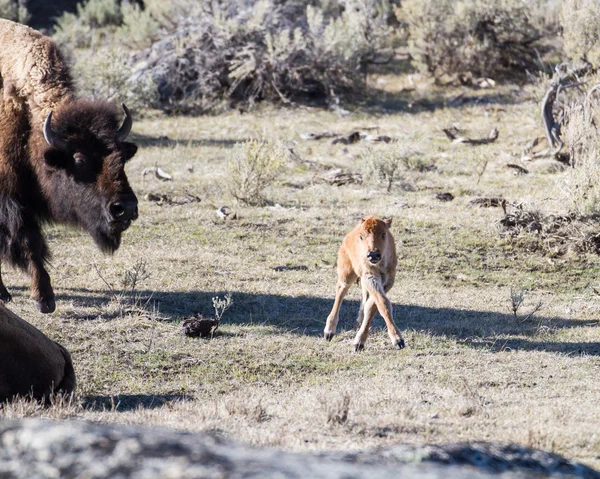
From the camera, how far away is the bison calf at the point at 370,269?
7559mm

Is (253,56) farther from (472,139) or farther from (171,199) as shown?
(171,199)

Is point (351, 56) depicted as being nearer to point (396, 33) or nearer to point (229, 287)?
point (396, 33)

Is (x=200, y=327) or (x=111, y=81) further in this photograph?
(x=111, y=81)

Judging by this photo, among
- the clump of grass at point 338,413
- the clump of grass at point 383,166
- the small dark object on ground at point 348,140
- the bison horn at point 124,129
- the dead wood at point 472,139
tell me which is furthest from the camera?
the small dark object on ground at point 348,140

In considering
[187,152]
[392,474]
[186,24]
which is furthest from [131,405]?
[186,24]

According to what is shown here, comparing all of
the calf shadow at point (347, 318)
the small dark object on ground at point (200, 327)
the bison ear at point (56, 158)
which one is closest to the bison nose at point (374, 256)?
the calf shadow at point (347, 318)

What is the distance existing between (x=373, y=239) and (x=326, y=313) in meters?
2.03

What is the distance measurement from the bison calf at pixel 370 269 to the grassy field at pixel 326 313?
0.99 ft

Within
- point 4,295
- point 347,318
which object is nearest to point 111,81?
point 4,295

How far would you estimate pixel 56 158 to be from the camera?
8.75 meters

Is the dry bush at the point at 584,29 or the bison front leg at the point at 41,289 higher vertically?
the dry bush at the point at 584,29

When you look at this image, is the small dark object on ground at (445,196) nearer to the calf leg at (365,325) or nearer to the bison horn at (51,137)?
the calf leg at (365,325)

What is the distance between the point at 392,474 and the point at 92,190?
6.56 m

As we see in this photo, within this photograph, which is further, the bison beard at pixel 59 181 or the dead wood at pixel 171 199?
the dead wood at pixel 171 199
